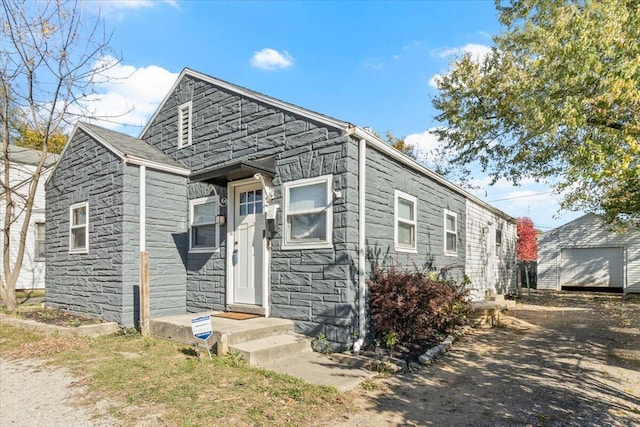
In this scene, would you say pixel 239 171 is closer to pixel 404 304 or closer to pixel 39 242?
pixel 404 304

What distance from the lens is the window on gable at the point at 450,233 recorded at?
10477 millimetres

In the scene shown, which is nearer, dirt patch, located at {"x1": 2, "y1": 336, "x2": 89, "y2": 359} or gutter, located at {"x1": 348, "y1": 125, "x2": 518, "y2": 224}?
dirt patch, located at {"x1": 2, "y1": 336, "x2": 89, "y2": 359}

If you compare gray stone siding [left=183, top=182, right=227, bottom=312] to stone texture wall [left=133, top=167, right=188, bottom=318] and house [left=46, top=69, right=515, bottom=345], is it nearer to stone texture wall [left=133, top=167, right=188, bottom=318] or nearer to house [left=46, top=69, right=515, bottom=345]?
house [left=46, top=69, right=515, bottom=345]

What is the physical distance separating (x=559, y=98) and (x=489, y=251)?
9.42 metres

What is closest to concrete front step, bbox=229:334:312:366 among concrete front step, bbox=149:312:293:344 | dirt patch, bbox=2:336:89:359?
concrete front step, bbox=149:312:293:344

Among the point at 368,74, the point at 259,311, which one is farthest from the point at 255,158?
the point at 368,74

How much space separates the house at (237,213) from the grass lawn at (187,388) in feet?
5.27

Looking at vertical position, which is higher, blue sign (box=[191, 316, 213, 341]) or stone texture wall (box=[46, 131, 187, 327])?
stone texture wall (box=[46, 131, 187, 327])

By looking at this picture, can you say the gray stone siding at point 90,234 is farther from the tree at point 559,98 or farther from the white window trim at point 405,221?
the tree at point 559,98

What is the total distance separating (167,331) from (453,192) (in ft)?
27.0

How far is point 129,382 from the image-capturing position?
4719 millimetres

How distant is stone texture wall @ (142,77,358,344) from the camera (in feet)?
20.3

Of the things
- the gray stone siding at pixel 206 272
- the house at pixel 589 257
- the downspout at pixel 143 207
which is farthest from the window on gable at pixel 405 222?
the house at pixel 589 257

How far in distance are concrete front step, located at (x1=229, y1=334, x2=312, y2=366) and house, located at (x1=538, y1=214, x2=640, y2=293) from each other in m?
18.2
